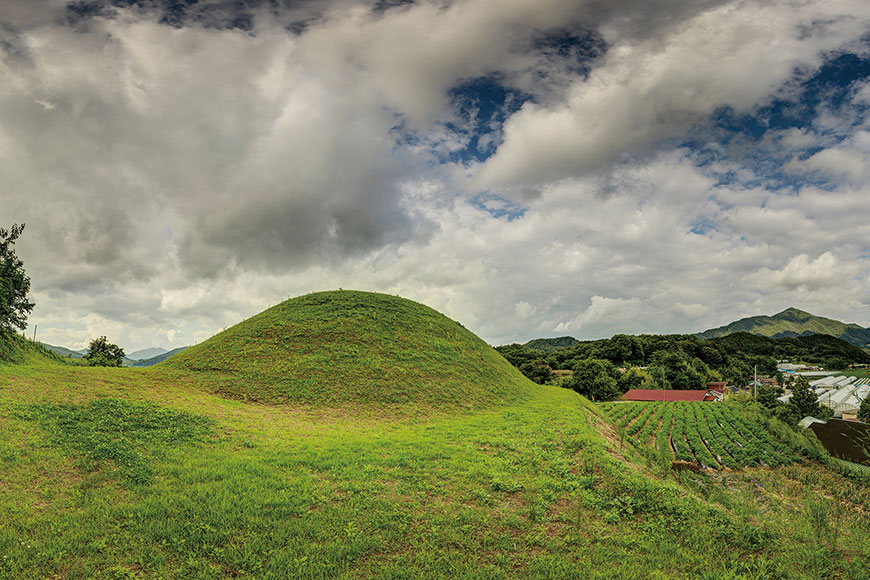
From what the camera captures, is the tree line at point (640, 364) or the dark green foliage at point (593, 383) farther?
the tree line at point (640, 364)

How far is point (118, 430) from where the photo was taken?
12820 millimetres

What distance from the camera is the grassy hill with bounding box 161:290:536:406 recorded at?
81.4 ft

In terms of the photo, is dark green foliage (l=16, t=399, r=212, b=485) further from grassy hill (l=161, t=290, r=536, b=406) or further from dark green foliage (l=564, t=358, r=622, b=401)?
dark green foliage (l=564, t=358, r=622, b=401)

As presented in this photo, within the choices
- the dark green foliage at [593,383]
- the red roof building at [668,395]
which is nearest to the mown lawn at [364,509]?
the dark green foliage at [593,383]

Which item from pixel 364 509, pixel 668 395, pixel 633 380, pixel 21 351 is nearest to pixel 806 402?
pixel 668 395

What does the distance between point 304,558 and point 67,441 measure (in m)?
9.45

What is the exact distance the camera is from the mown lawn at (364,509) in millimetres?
6992

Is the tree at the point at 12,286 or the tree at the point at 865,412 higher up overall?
the tree at the point at 12,286

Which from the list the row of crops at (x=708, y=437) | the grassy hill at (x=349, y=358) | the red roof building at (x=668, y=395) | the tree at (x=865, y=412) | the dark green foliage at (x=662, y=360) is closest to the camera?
the grassy hill at (x=349, y=358)

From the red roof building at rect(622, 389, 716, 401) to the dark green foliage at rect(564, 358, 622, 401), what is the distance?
3.80 meters

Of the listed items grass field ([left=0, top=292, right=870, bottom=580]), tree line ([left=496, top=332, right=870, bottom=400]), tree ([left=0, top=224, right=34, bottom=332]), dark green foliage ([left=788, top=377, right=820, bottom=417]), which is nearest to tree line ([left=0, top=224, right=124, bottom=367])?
tree ([left=0, top=224, right=34, bottom=332])

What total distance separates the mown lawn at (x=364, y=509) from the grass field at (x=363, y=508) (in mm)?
39

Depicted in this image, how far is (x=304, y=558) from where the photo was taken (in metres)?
6.94

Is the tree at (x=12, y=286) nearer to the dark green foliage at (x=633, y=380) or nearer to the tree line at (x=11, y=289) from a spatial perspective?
the tree line at (x=11, y=289)
